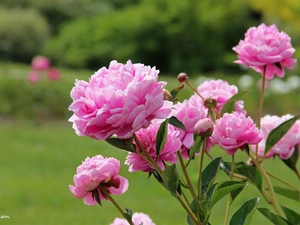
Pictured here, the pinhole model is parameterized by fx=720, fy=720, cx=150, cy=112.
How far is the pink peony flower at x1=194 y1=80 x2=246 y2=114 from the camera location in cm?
94

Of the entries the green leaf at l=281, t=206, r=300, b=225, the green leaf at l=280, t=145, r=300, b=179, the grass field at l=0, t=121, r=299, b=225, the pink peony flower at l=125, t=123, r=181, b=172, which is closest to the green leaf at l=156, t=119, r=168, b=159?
the pink peony flower at l=125, t=123, r=181, b=172

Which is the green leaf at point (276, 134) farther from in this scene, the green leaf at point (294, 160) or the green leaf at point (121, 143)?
the green leaf at point (121, 143)

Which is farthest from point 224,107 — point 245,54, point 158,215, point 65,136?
point 65,136

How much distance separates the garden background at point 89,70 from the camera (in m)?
3.92

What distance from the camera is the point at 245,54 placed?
3.08 feet

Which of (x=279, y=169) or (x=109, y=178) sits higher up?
(x=279, y=169)

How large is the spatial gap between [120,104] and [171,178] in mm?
106

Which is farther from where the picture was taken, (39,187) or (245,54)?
(39,187)

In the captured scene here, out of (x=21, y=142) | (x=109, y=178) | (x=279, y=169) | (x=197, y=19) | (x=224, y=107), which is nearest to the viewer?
(x=109, y=178)

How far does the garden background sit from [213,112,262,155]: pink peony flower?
2.07 m

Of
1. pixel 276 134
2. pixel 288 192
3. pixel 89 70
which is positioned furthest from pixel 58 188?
pixel 89 70

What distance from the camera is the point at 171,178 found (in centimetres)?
69

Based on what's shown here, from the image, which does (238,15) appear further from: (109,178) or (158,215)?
(109,178)

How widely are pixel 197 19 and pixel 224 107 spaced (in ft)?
36.5
